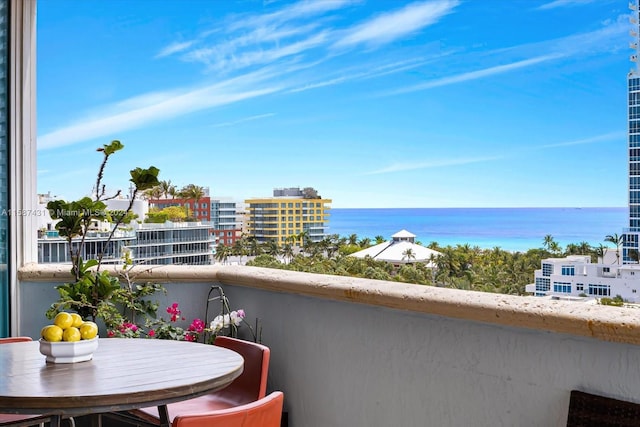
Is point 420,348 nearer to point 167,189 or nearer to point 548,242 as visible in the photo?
point 548,242

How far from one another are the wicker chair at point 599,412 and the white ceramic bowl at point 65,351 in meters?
1.51

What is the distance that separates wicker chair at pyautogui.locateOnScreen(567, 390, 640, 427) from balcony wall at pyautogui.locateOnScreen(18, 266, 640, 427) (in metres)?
0.04

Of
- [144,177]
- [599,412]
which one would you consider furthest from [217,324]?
[599,412]

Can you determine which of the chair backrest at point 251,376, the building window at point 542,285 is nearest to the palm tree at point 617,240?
the building window at point 542,285

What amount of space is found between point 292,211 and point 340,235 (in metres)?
1.09

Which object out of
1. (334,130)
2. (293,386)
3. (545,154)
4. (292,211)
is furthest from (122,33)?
(293,386)

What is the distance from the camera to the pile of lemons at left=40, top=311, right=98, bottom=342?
196 centimetres

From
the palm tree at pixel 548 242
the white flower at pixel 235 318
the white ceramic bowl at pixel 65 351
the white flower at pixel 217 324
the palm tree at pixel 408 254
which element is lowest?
the white flower at pixel 217 324

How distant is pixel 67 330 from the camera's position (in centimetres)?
199

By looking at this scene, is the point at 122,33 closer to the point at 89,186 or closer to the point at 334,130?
the point at 334,130

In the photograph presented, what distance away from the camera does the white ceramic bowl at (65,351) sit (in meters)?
1.96

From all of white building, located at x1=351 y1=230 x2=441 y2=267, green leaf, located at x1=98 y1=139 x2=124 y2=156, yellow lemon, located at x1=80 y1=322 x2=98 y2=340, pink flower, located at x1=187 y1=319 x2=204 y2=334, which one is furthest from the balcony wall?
yellow lemon, located at x1=80 y1=322 x2=98 y2=340

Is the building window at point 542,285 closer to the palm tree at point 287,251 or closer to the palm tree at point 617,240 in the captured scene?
the palm tree at point 617,240

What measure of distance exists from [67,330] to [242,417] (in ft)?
2.42
